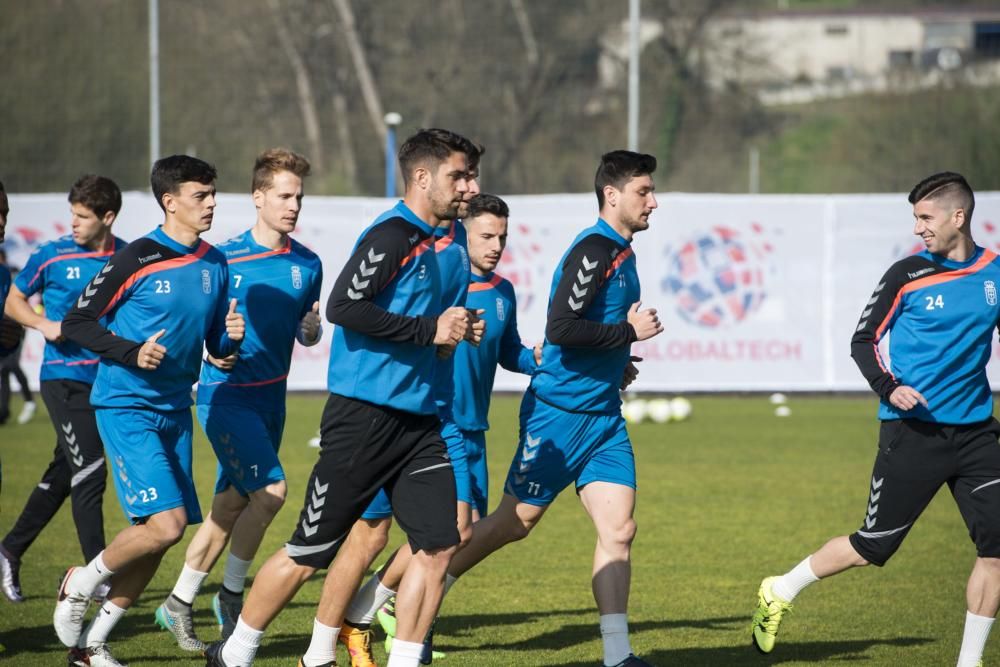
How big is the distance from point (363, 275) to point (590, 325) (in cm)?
129

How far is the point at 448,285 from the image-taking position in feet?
18.7

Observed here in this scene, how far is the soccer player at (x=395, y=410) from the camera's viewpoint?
536 cm

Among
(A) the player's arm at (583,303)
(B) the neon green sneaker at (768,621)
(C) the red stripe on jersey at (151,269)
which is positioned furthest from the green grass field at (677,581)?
(C) the red stripe on jersey at (151,269)

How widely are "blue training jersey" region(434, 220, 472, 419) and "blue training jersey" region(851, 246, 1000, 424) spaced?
2025 mm

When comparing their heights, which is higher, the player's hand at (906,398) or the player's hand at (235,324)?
the player's hand at (235,324)

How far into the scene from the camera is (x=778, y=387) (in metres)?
18.0

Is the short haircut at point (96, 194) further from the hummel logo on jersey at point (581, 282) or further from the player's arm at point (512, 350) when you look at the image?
the hummel logo on jersey at point (581, 282)

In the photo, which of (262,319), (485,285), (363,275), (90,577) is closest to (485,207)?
(485,285)

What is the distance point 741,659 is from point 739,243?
39.3 ft

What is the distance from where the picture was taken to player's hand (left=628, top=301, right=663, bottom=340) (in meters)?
6.07

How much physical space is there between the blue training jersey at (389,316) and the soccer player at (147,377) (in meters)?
1.11

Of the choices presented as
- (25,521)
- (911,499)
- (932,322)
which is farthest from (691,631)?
(25,521)

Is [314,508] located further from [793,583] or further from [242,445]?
[793,583]

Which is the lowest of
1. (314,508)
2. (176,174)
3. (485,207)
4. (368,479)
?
(314,508)
